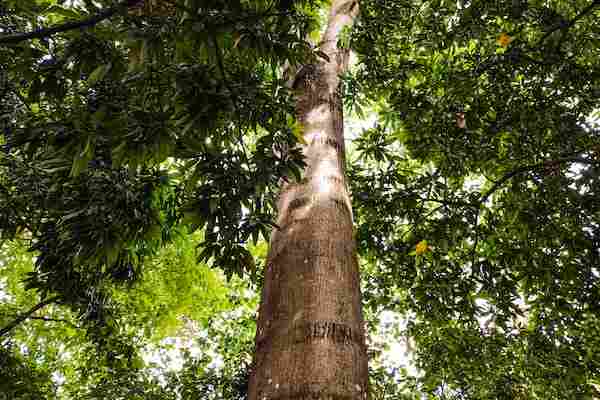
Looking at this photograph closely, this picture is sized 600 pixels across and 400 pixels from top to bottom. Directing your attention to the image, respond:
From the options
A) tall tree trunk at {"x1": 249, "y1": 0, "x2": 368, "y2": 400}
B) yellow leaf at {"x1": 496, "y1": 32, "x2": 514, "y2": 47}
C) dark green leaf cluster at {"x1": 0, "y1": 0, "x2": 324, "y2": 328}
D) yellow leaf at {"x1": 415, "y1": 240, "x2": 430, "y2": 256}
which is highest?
yellow leaf at {"x1": 496, "y1": 32, "x2": 514, "y2": 47}

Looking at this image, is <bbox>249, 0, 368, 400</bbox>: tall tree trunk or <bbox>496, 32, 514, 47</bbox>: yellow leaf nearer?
<bbox>249, 0, 368, 400</bbox>: tall tree trunk

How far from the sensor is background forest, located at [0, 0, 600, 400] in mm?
1921

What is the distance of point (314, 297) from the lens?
66.7 inches

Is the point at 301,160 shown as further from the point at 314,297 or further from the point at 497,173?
the point at 497,173

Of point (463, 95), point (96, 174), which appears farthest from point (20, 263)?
point (463, 95)

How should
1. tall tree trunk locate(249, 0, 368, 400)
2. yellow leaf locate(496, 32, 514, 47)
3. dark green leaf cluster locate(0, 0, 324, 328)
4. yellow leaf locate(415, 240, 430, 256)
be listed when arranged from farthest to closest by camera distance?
yellow leaf locate(415, 240, 430, 256)
yellow leaf locate(496, 32, 514, 47)
dark green leaf cluster locate(0, 0, 324, 328)
tall tree trunk locate(249, 0, 368, 400)

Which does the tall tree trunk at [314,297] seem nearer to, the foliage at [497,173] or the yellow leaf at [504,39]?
the foliage at [497,173]

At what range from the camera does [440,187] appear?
4023mm

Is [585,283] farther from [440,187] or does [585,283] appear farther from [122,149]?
[122,149]

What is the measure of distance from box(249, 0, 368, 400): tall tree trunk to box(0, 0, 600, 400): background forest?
24 centimetres

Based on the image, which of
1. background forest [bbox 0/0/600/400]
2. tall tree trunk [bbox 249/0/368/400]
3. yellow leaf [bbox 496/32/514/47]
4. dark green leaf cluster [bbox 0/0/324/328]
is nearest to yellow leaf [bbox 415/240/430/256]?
background forest [bbox 0/0/600/400]

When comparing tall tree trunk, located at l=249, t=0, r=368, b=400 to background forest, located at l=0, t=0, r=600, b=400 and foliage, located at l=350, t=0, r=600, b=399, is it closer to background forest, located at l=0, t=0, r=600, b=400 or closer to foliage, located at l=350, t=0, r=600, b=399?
background forest, located at l=0, t=0, r=600, b=400

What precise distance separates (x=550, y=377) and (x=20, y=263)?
9.08m

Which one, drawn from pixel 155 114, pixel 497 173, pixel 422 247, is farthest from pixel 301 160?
pixel 497 173
